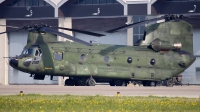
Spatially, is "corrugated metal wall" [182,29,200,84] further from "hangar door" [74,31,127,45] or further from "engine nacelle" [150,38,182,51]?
"engine nacelle" [150,38,182,51]

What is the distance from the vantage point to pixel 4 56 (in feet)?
185

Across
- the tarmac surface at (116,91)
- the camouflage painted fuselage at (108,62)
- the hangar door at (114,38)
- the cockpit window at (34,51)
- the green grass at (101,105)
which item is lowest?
the tarmac surface at (116,91)

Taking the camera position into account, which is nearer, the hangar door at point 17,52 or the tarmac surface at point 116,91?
the tarmac surface at point 116,91

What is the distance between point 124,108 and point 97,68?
16.7m

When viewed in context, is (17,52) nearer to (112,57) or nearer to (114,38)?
(114,38)

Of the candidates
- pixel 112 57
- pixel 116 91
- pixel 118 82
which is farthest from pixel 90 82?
pixel 116 91

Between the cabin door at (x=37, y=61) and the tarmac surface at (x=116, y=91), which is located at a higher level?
the cabin door at (x=37, y=61)

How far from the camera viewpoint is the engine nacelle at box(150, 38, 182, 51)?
3923cm

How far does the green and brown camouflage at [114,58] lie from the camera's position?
3632 centimetres

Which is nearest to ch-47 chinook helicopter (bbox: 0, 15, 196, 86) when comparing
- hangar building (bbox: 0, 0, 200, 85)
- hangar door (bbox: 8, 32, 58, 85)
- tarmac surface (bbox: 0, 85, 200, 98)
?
tarmac surface (bbox: 0, 85, 200, 98)

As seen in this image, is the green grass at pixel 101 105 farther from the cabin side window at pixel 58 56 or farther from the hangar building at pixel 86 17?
the hangar building at pixel 86 17

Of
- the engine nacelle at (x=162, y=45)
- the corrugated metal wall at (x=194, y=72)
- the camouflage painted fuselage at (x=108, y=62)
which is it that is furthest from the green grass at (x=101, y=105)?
the corrugated metal wall at (x=194, y=72)

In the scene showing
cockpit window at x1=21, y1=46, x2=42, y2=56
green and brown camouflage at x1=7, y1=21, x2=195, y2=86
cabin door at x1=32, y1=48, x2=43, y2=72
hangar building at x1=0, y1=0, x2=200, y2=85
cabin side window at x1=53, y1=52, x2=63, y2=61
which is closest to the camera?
cabin door at x1=32, y1=48, x2=43, y2=72

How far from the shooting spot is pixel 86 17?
54531mm
